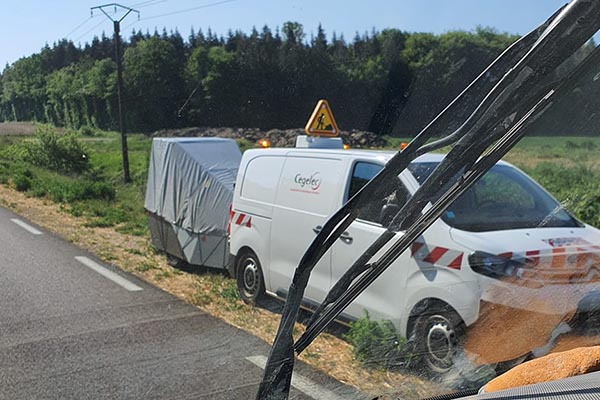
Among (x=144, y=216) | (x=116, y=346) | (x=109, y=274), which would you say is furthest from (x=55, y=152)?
(x=116, y=346)

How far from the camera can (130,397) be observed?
4168mm

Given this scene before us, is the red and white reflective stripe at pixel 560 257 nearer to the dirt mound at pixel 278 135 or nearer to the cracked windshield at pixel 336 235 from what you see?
the cracked windshield at pixel 336 235

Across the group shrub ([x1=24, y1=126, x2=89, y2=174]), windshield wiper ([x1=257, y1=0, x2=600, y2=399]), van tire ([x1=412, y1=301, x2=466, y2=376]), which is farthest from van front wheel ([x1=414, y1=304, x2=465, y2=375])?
shrub ([x1=24, y1=126, x2=89, y2=174])

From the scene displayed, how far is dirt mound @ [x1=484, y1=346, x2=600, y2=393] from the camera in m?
1.66

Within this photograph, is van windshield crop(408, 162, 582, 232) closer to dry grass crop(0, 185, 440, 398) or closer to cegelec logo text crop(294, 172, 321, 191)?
dry grass crop(0, 185, 440, 398)

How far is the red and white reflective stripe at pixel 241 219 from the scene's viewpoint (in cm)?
690

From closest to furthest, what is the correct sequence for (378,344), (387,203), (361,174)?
(387,203)
(378,344)
(361,174)

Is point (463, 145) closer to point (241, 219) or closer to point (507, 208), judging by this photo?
point (507, 208)

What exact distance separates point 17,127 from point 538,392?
2762cm

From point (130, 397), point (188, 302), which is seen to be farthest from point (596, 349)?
point (188, 302)

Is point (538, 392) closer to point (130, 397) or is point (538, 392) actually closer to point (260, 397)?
point (260, 397)

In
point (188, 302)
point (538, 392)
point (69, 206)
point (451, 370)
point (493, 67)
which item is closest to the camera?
point (538, 392)

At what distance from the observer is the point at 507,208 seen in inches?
186

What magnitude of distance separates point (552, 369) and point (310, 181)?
175 inches
